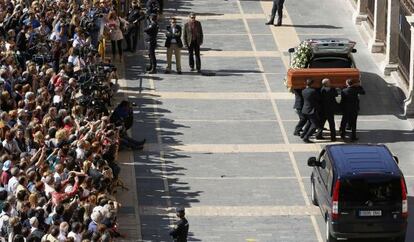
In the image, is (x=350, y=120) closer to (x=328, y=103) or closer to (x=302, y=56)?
(x=328, y=103)

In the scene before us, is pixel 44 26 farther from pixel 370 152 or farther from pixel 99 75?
pixel 370 152

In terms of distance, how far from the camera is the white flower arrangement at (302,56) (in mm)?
42875

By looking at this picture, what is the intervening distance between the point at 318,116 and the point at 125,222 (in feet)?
26.0

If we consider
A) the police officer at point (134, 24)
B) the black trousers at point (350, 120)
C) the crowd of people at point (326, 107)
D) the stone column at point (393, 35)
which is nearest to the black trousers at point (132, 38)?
the police officer at point (134, 24)

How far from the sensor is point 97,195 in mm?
31359

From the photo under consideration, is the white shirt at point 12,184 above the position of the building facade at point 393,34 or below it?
above

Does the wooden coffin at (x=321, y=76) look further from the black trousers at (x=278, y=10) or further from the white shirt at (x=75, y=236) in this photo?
the white shirt at (x=75, y=236)

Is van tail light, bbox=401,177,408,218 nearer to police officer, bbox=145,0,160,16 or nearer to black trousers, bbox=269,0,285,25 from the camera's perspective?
police officer, bbox=145,0,160,16

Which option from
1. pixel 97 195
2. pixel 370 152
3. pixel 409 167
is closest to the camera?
pixel 97 195

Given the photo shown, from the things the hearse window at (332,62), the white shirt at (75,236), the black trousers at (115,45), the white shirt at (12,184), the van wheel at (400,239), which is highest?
the white shirt at (12,184)

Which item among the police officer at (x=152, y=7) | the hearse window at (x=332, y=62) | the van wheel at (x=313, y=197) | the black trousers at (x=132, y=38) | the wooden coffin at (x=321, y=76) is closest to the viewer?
the van wheel at (x=313, y=197)

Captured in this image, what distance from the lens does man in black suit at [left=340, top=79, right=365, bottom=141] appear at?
1588 inches

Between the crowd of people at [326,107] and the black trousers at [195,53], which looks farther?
the black trousers at [195,53]

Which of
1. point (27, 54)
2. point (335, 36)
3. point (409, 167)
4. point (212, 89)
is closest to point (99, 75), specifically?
point (27, 54)
